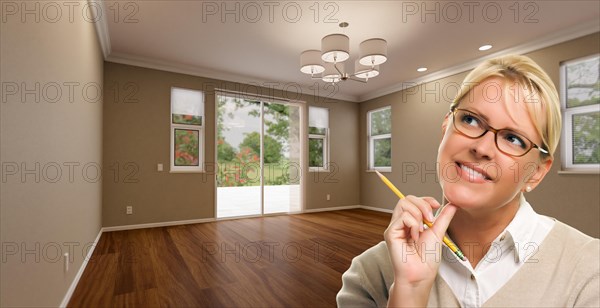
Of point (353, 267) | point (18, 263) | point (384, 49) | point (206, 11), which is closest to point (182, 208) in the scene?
point (206, 11)

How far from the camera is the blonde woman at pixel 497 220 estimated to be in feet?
1.47

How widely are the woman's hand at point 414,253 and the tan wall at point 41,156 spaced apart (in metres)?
1.49

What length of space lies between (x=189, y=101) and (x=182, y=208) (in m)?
1.82

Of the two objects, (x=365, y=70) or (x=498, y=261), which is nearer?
(x=498, y=261)

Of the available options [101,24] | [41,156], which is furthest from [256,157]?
[41,156]

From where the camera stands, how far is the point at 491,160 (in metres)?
0.45

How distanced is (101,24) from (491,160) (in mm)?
4046

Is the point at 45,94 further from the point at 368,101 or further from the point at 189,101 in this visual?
the point at 368,101

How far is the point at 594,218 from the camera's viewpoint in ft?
10.3

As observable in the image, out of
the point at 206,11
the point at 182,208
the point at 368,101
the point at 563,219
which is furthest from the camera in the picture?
the point at 368,101

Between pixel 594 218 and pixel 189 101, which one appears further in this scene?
pixel 189 101

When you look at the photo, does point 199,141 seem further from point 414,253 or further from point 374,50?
point 414,253

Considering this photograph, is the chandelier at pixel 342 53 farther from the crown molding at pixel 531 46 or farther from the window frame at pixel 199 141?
the window frame at pixel 199 141

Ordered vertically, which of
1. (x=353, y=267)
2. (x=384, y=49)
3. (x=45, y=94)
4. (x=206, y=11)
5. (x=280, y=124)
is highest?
(x=206, y=11)
